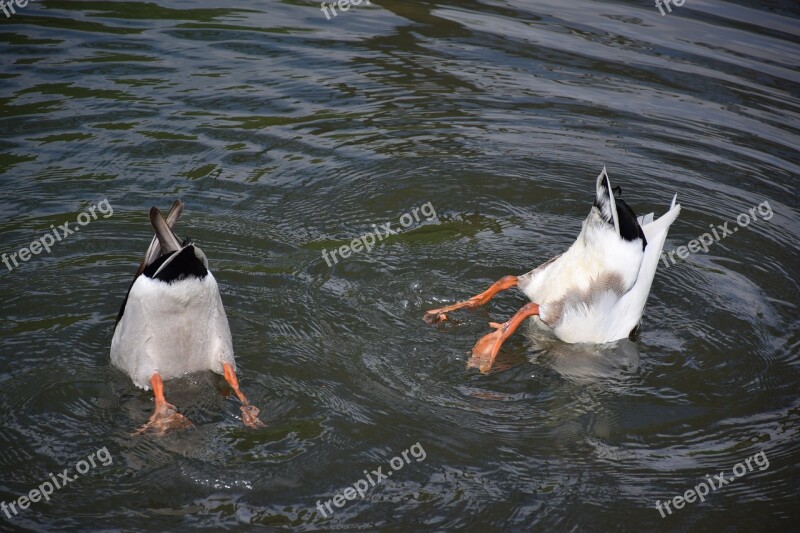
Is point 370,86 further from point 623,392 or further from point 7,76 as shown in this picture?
point 623,392

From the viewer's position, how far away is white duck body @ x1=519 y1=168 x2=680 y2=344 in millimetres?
5535

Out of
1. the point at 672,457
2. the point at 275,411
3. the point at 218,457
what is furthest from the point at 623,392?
the point at 218,457

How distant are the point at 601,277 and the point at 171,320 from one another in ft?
9.03

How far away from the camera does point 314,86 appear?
30.4ft

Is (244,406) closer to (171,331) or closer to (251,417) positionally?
(251,417)

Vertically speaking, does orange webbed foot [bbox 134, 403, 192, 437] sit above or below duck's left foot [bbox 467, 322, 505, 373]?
below

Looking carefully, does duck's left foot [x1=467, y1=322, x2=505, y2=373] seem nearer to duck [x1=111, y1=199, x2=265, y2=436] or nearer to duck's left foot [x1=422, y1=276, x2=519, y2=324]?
duck's left foot [x1=422, y1=276, x2=519, y2=324]

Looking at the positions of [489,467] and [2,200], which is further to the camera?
[2,200]

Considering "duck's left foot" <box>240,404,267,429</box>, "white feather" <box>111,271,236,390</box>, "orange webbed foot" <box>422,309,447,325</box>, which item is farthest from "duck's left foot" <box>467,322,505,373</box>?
"white feather" <box>111,271,236,390</box>

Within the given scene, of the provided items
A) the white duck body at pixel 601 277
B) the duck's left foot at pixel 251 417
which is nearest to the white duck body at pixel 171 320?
the duck's left foot at pixel 251 417

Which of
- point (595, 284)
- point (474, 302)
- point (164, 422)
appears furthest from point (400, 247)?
point (164, 422)

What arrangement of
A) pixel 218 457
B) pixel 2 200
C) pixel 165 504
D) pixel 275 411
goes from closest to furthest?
1. pixel 165 504
2. pixel 218 457
3. pixel 275 411
4. pixel 2 200

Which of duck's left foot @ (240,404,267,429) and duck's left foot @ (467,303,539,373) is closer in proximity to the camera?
duck's left foot @ (240,404,267,429)

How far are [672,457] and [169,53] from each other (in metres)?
7.33
